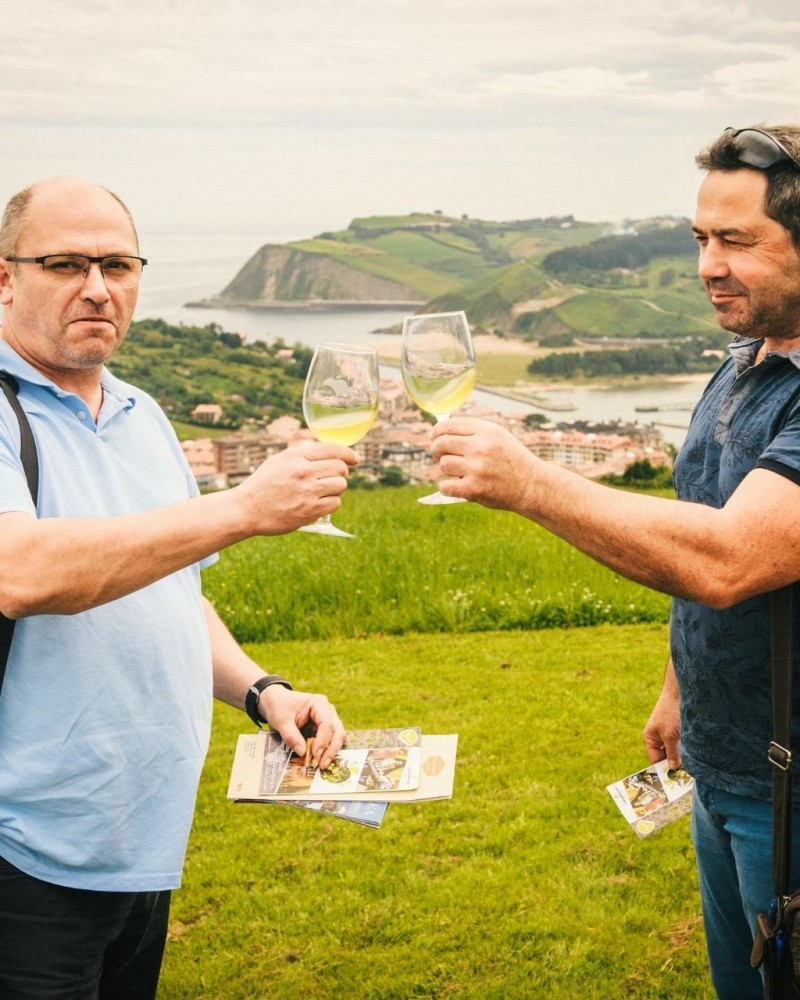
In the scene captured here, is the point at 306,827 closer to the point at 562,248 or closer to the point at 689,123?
the point at 562,248

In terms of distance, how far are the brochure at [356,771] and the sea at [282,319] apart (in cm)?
2022

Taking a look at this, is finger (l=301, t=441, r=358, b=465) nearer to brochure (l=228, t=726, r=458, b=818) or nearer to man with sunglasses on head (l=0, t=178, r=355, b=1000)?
man with sunglasses on head (l=0, t=178, r=355, b=1000)

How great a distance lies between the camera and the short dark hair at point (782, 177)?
2.27 metres

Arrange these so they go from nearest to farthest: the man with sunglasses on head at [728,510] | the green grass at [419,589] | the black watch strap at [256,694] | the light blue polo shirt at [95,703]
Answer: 1. the man with sunglasses on head at [728,510]
2. the light blue polo shirt at [95,703]
3. the black watch strap at [256,694]
4. the green grass at [419,589]

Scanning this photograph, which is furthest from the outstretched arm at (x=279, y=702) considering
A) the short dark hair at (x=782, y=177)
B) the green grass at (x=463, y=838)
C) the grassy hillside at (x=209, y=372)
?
the grassy hillside at (x=209, y=372)

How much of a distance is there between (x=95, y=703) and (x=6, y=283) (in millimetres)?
993

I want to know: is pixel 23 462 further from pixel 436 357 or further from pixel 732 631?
pixel 732 631

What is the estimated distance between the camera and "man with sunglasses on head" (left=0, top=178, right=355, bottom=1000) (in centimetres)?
204

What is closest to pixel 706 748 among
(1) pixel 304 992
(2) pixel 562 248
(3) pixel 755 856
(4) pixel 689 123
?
(3) pixel 755 856

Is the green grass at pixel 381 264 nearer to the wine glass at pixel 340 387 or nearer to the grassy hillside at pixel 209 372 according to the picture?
the grassy hillside at pixel 209 372

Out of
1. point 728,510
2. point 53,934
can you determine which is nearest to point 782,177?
point 728,510

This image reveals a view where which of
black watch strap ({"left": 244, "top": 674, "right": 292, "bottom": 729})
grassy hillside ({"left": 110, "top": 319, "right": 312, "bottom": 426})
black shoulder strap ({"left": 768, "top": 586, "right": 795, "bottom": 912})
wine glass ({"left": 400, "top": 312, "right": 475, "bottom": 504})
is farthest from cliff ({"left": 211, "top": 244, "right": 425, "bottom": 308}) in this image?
black shoulder strap ({"left": 768, "top": 586, "right": 795, "bottom": 912})

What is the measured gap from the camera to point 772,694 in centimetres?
224

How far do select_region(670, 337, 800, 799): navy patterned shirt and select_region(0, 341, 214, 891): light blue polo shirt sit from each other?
1.18m
